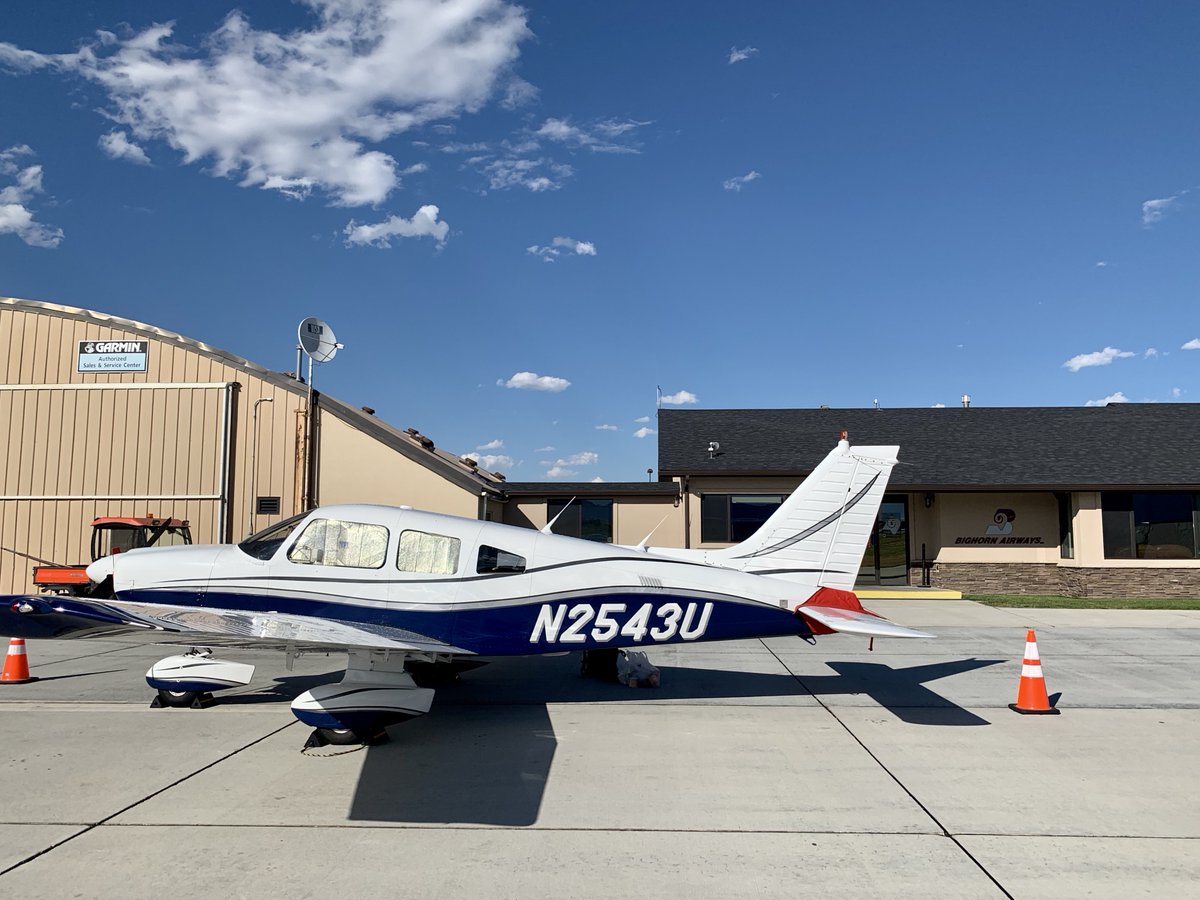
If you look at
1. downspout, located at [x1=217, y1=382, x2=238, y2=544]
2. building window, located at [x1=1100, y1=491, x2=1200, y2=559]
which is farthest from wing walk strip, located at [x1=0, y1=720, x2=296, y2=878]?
building window, located at [x1=1100, y1=491, x2=1200, y2=559]

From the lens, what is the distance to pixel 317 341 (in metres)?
16.2

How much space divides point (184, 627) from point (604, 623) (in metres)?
3.42

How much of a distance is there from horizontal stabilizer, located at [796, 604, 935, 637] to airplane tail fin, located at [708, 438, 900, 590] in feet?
1.21

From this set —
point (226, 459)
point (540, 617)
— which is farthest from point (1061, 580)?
point (226, 459)

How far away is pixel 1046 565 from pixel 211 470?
19.7m

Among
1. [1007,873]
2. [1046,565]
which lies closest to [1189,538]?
[1046,565]

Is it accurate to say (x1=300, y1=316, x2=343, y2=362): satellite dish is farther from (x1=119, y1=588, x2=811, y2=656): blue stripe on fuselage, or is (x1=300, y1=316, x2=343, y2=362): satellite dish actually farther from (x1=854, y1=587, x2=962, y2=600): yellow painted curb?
(x1=854, y1=587, x2=962, y2=600): yellow painted curb

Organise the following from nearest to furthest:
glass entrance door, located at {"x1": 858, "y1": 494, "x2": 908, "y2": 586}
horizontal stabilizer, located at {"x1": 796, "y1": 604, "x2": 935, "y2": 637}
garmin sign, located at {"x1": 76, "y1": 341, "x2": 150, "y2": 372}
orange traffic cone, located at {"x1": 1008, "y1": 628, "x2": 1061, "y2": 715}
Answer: horizontal stabilizer, located at {"x1": 796, "y1": 604, "x2": 935, "y2": 637}, orange traffic cone, located at {"x1": 1008, "y1": 628, "x2": 1061, "y2": 715}, garmin sign, located at {"x1": 76, "y1": 341, "x2": 150, "y2": 372}, glass entrance door, located at {"x1": 858, "y1": 494, "x2": 908, "y2": 586}

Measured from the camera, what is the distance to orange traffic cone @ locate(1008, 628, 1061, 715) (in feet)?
23.6

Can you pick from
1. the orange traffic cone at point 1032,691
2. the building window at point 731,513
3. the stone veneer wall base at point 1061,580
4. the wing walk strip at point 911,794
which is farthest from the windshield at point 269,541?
the stone veneer wall base at point 1061,580

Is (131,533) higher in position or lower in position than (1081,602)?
higher

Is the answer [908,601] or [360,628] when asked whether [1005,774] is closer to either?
[360,628]

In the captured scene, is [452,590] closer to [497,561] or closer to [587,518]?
[497,561]

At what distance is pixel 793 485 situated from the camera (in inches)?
750
